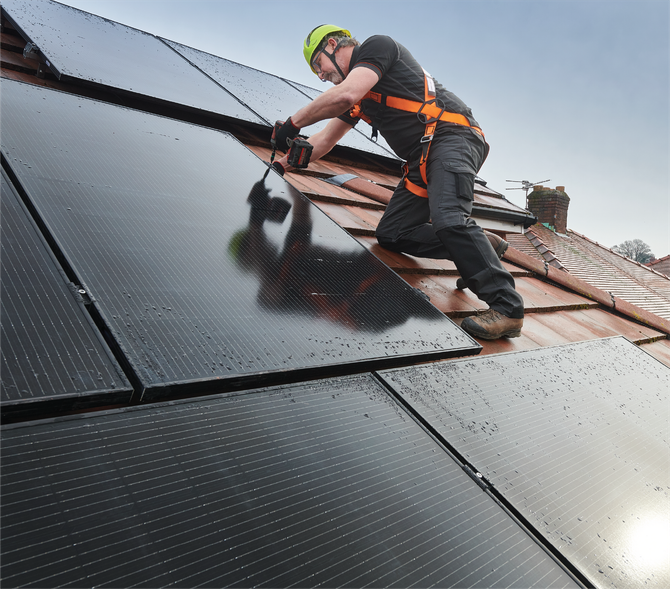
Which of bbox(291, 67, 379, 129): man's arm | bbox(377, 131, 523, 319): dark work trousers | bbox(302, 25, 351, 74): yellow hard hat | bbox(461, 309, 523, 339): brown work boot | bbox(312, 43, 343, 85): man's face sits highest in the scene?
bbox(302, 25, 351, 74): yellow hard hat

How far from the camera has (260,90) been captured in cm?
488

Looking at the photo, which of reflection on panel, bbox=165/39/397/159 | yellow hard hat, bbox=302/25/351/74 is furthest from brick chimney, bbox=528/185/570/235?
yellow hard hat, bbox=302/25/351/74

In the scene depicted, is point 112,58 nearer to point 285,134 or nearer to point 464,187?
point 285,134

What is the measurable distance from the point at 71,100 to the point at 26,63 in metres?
1.44

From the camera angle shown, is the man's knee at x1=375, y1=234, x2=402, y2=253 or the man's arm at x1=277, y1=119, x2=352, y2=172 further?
the man's arm at x1=277, y1=119, x2=352, y2=172

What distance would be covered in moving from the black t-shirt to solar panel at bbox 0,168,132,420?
221 centimetres

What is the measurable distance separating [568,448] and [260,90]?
179 inches

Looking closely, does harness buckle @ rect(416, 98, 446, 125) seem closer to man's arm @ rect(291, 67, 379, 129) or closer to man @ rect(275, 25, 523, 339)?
man @ rect(275, 25, 523, 339)

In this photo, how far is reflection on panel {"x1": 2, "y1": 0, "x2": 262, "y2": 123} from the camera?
120 inches

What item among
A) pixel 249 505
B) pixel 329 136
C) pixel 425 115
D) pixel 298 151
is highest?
pixel 425 115

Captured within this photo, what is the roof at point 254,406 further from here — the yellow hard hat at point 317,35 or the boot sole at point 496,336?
the yellow hard hat at point 317,35

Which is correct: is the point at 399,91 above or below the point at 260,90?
above

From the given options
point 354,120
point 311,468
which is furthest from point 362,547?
point 354,120

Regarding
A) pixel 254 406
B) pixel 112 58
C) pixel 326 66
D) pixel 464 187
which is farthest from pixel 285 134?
pixel 254 406
